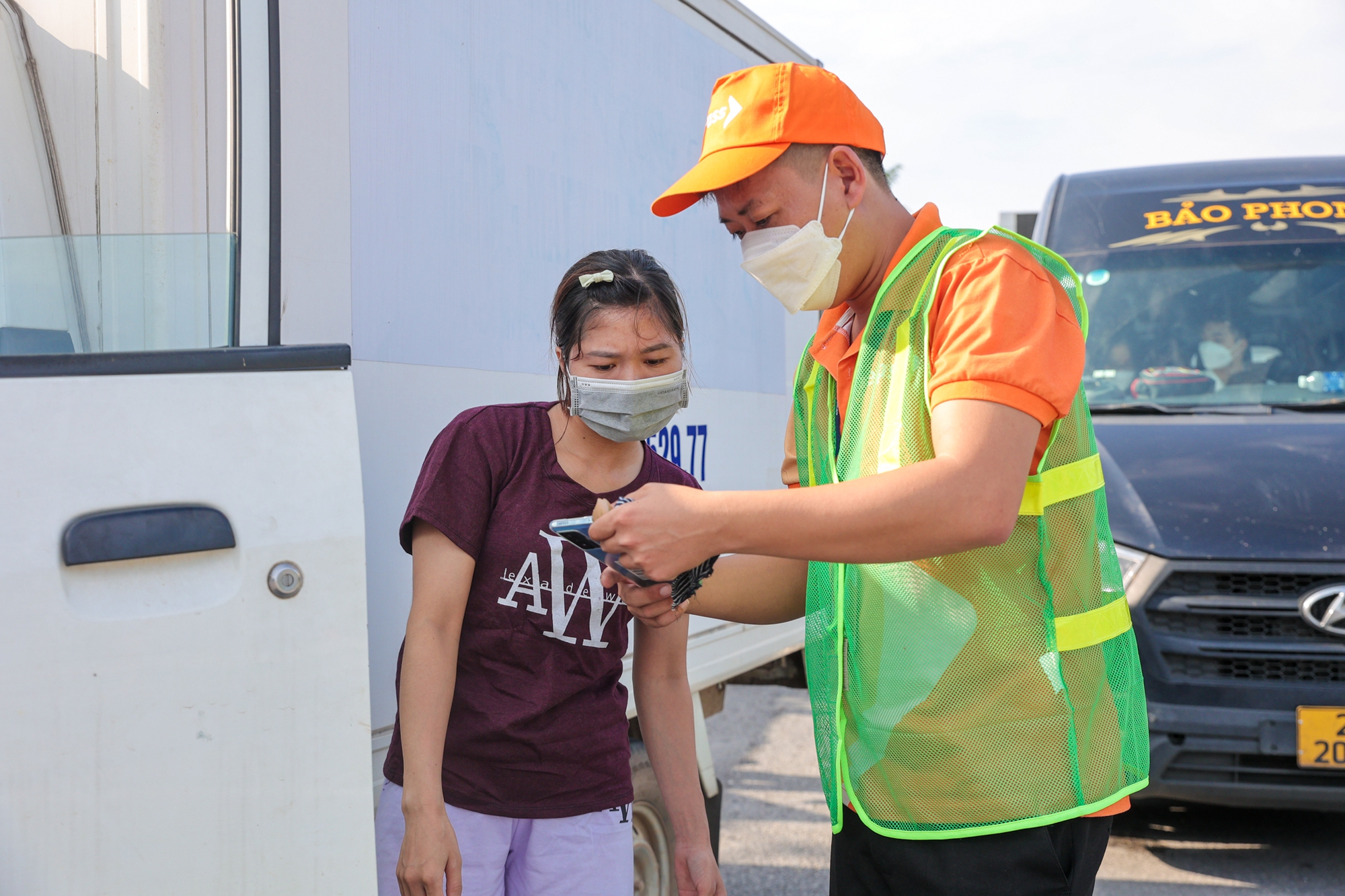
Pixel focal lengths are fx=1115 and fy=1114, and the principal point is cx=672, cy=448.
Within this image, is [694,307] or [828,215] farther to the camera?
[694,307]

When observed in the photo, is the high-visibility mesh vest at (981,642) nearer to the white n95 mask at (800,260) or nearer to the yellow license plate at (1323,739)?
the white n95 mask at (800,260)

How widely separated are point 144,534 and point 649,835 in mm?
1843

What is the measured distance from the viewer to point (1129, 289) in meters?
4.82

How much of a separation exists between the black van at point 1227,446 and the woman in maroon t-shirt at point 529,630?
2.70 meters

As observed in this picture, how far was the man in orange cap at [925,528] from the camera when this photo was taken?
1314mm

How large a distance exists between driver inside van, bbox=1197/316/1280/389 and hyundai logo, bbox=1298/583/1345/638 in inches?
41.6

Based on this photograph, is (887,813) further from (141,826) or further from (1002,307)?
(141,826)

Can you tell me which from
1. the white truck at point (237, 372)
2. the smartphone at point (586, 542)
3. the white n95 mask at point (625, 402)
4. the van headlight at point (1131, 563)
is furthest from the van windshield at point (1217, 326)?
the smartphone at point (586, 542)

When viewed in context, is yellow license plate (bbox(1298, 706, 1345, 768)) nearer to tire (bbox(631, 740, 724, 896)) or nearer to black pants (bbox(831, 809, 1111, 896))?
tire (bbox(631, 740, 724, 896))

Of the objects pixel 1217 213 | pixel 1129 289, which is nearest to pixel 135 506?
pixel 1129 289

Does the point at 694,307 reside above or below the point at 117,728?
above

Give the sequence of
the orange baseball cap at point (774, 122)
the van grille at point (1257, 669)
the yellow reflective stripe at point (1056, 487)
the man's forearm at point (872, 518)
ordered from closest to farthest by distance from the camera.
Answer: the man's forearm at point (872, 518)
the yellow reflective stripe at point (1056, 487)
the orange baseball cap at point (774, 122)
the van grille at point (1257, 669)

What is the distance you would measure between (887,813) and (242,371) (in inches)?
43.3

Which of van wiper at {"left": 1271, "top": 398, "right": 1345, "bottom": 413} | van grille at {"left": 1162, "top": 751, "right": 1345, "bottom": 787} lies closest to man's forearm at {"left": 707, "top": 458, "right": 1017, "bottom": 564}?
van grille at {"left": 1162, "top": 751, "right": 1345, "bottom": 787}
